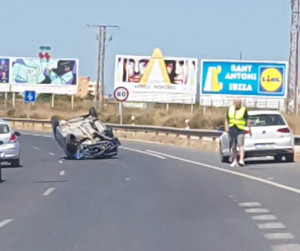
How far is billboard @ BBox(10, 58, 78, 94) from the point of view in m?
85.6

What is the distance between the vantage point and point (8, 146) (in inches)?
1077

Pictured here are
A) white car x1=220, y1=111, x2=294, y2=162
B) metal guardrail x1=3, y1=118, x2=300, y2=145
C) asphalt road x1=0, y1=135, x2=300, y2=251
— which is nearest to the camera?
asphalt road x1=0, y1=135, x2=300, y2=251

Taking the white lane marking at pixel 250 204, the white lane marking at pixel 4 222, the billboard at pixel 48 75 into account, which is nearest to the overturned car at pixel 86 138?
the white lane marking at pixel 250 204

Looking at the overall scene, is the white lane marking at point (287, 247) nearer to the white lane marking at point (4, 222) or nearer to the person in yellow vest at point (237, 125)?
the white lane marking at point (4, 222)

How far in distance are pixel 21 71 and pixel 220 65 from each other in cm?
3008

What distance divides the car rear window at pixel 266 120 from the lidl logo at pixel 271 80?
35.1 meters

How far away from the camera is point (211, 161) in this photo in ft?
93.1

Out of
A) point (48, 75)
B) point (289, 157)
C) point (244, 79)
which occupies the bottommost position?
point (289, 157)

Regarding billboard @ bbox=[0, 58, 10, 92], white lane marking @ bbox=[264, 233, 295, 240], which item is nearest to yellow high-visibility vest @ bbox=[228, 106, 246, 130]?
white lane marking @ bbox=[264, 233, 295, 240]

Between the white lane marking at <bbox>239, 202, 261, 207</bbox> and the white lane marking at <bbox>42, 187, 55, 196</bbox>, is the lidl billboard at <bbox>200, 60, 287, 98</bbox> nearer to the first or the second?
the white lane marking at <bbox>42, 187, 55, 196</bbox>

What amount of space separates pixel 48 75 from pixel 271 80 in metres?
30.0

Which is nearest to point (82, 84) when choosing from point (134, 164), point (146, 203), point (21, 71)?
A: point (21, 71)

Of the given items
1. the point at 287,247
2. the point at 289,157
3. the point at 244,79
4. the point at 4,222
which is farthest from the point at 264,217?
the point at 244,79

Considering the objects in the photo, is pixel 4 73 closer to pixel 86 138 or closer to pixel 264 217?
pixel 86 138
